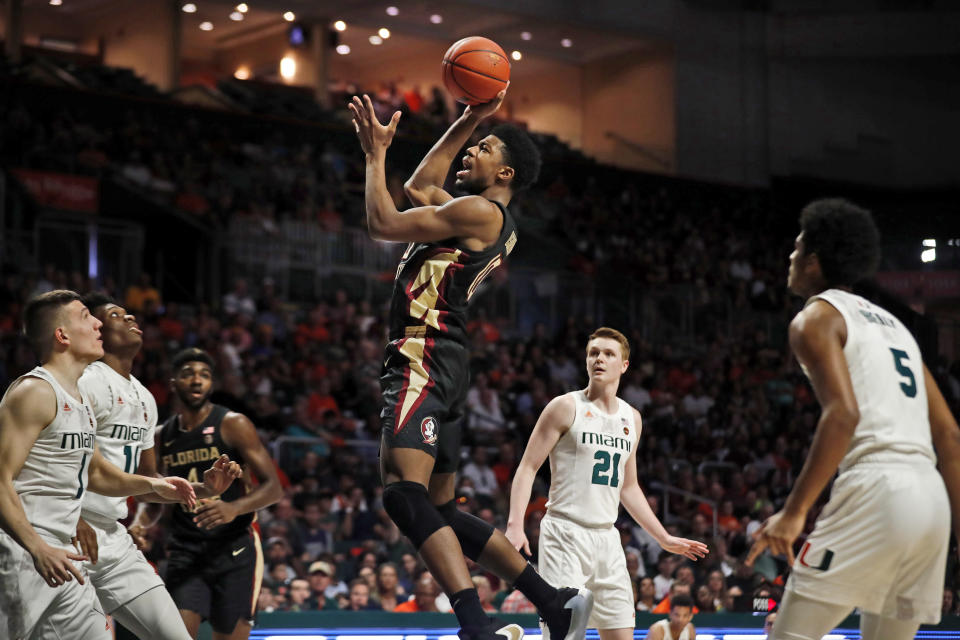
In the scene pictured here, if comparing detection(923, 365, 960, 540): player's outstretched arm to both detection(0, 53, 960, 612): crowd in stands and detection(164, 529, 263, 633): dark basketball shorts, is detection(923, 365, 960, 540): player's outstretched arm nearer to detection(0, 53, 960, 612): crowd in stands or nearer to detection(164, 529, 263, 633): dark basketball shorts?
detection(164, 529, 263, 633): dark basketball shorts

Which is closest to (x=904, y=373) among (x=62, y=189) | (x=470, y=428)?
(x=470, y=428)

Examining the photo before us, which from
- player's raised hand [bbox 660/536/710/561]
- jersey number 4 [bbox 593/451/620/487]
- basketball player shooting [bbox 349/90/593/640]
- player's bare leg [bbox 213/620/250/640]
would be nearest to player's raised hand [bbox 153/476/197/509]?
basketball player shooting [bbox 349/90/593/640]

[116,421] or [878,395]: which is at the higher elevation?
[878,395]

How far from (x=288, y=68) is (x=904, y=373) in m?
23.9

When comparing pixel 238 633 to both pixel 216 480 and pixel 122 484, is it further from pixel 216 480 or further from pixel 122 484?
pixel 122 484

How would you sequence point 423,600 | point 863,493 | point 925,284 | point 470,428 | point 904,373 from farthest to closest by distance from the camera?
point 925,284
point 470,428
point 423,600
point 904,373
point 863,493

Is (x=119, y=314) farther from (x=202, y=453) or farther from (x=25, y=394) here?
(x=25, y=394)

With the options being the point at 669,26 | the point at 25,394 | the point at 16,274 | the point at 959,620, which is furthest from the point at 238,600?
the point at 669,26

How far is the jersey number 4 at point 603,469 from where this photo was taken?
683cm

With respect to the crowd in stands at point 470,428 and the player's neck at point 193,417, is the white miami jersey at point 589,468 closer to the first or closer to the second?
the player's neck at point 193,417

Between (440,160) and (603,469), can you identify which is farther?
(603,469)

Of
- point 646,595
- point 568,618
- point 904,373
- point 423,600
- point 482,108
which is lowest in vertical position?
point 646,595

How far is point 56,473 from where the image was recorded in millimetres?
4867

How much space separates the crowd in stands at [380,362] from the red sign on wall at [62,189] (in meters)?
0.74
